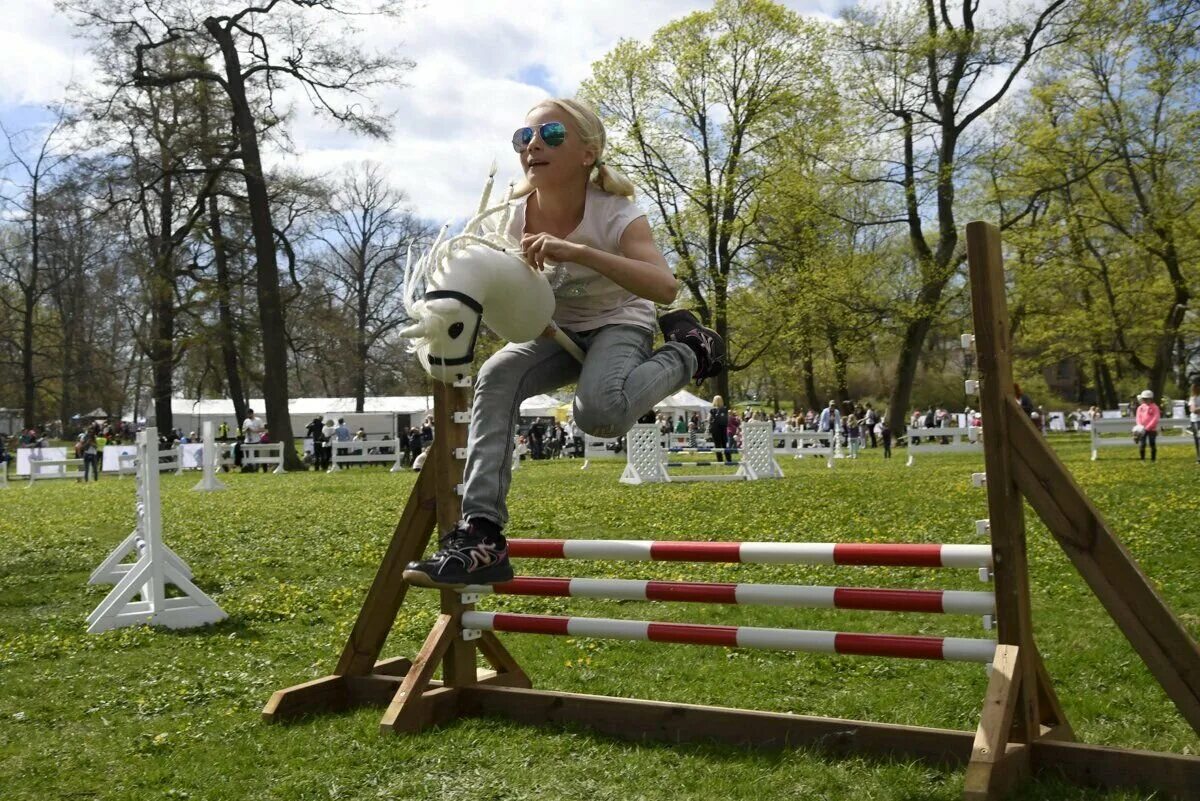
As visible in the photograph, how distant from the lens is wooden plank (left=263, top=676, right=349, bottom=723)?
480 cm

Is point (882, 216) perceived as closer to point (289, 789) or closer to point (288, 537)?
point (288, 537)

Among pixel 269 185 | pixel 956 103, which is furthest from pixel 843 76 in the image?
pixel 269 185

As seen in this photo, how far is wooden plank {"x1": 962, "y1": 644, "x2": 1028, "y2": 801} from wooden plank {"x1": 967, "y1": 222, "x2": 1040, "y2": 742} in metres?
0.06

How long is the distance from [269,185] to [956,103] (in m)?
21.2

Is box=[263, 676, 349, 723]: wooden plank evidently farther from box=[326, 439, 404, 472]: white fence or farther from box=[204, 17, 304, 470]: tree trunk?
box=[204, 17, 304, 470]: tree trunk

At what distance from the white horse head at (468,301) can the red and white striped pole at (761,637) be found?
1286 mm

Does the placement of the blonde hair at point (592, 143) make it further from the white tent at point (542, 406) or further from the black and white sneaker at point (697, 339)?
the white tent at point (542, 406)

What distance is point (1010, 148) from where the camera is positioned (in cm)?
3334

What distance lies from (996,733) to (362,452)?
30872mm

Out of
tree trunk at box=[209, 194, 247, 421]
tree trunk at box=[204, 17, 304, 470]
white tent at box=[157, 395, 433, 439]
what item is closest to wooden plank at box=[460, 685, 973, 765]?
tree trunk at box=[204, 17, 304, 470]

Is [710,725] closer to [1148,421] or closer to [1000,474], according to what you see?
[1000,474]


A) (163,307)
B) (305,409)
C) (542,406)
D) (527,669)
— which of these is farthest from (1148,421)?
(305,409)

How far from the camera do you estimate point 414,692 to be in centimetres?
458

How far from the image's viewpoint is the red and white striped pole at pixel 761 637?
3758 mm
